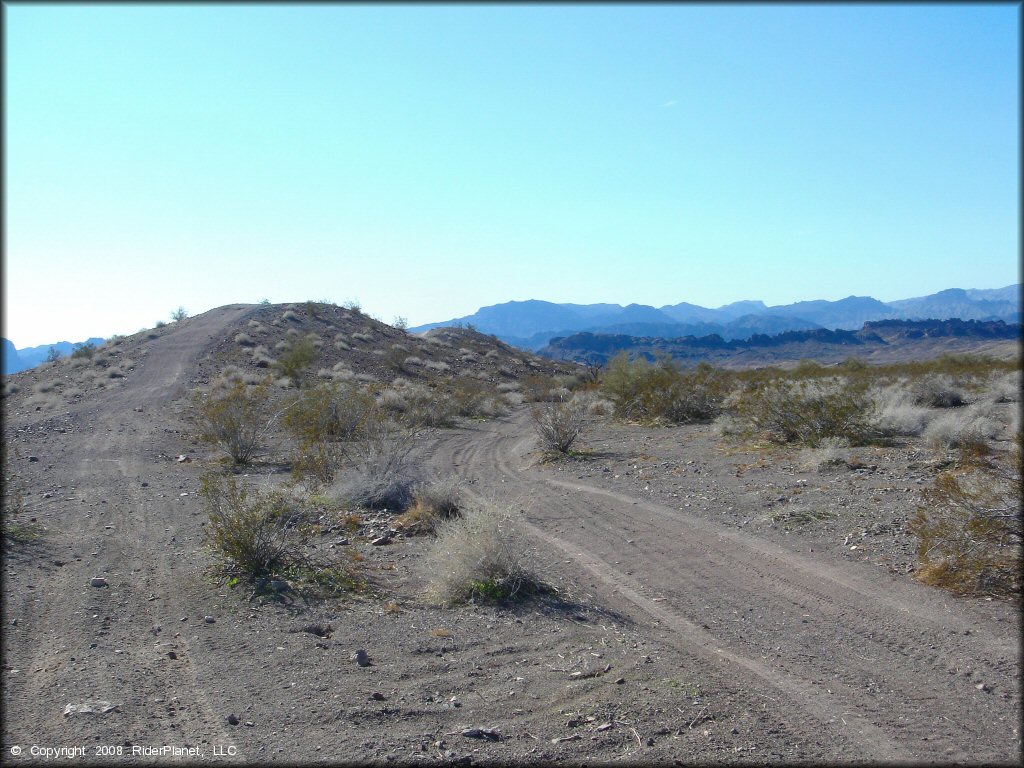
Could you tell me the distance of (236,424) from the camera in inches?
635

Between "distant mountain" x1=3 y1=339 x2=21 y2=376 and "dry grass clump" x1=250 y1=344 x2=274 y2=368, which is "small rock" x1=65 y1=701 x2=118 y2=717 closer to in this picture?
"distant mountain" x1=3 y1=339 x2=21 y2=376

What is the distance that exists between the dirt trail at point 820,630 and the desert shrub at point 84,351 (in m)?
34.3

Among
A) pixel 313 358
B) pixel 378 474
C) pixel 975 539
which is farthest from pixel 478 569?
pixel 313 358

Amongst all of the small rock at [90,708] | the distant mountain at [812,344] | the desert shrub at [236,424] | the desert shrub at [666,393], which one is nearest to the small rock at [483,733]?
the small rock at [90,708]

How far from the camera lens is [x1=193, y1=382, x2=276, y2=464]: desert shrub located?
634 inches

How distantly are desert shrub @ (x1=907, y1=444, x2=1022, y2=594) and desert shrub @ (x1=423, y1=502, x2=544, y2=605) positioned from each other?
391 cm

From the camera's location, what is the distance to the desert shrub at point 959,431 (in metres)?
14.3

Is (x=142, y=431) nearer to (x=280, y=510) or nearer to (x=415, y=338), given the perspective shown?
(x=280, y=510)

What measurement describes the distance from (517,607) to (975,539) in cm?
438

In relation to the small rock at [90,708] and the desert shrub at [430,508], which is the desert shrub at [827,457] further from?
the small rock at [90,708]

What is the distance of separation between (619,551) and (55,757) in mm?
6448

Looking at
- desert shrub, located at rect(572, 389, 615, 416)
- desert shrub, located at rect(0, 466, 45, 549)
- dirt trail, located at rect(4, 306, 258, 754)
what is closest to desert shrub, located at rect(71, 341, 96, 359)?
desert shrub, located at rect(572, 389, 615, 416)

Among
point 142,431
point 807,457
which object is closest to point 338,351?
point 142,431

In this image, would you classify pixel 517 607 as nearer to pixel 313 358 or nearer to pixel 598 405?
pixel 598 405
